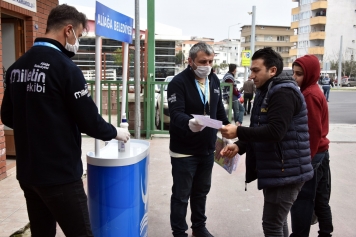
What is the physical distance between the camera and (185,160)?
10.1 feet

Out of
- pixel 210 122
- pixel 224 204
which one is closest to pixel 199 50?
pixel 210 122

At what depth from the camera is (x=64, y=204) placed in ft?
6.83

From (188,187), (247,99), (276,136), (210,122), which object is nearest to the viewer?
(276,136)

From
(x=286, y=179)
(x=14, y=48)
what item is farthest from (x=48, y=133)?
(x=14, y=48)

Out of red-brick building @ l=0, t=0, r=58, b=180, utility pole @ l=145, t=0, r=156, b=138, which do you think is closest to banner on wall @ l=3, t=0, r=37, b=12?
red-brick building @ l=0, t=0, r=58, b=180

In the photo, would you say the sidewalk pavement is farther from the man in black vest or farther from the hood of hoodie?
the hood of hoodie

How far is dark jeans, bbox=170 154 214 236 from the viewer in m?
3.08

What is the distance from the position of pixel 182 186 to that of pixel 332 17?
69.0 m

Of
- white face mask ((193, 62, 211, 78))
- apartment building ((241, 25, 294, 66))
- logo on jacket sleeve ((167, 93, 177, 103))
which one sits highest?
apartment building ((241, 25, 294, 66))

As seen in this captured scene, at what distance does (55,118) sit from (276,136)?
1387 mm

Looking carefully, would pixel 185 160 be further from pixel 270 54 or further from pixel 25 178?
pixel 25 178

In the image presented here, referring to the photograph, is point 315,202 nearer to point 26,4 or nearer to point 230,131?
point 230,131

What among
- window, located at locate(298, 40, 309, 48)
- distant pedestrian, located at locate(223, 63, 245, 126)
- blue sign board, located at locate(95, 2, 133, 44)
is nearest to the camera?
blue sign board, located at locate(95, 2, 133, 44)

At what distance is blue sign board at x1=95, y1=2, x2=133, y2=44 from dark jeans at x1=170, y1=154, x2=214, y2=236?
1.21 metres
